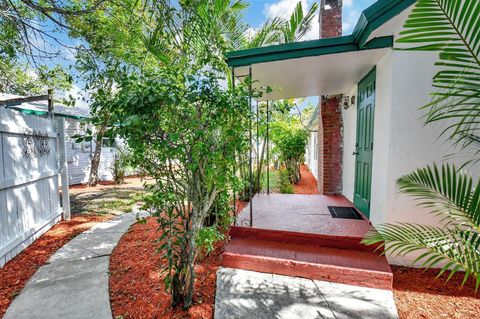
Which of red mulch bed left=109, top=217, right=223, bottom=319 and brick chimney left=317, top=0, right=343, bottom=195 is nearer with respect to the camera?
red mulch bed left=109, top=217, right=223, bottom=319

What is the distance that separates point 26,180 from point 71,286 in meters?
2.10

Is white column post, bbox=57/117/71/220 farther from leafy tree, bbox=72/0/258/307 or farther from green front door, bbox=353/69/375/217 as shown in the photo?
green front door, bbox=353/69/375/217

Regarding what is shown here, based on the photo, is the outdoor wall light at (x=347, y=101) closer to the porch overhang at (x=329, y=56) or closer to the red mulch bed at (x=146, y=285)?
the porch overhang at (x=329, y=56)

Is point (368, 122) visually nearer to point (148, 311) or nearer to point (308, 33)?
point (308, 33)

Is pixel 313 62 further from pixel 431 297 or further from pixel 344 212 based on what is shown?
pixel 431 297

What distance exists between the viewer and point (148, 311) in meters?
2.21

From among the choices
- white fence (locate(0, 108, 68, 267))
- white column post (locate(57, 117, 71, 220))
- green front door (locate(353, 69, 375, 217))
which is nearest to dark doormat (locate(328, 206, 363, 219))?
green front door (locate(353, 69, 375, 217))

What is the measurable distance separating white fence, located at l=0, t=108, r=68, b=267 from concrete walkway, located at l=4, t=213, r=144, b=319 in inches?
25.0

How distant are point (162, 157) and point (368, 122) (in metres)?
3.46

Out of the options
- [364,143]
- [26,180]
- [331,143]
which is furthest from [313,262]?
[26,180]

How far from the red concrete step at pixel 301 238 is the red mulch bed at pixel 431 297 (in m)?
0.50

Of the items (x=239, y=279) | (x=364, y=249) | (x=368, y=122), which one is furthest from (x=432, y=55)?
(x=239, y=279)

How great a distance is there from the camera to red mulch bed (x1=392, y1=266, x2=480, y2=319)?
2145 mm

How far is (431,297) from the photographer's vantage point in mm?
2352
